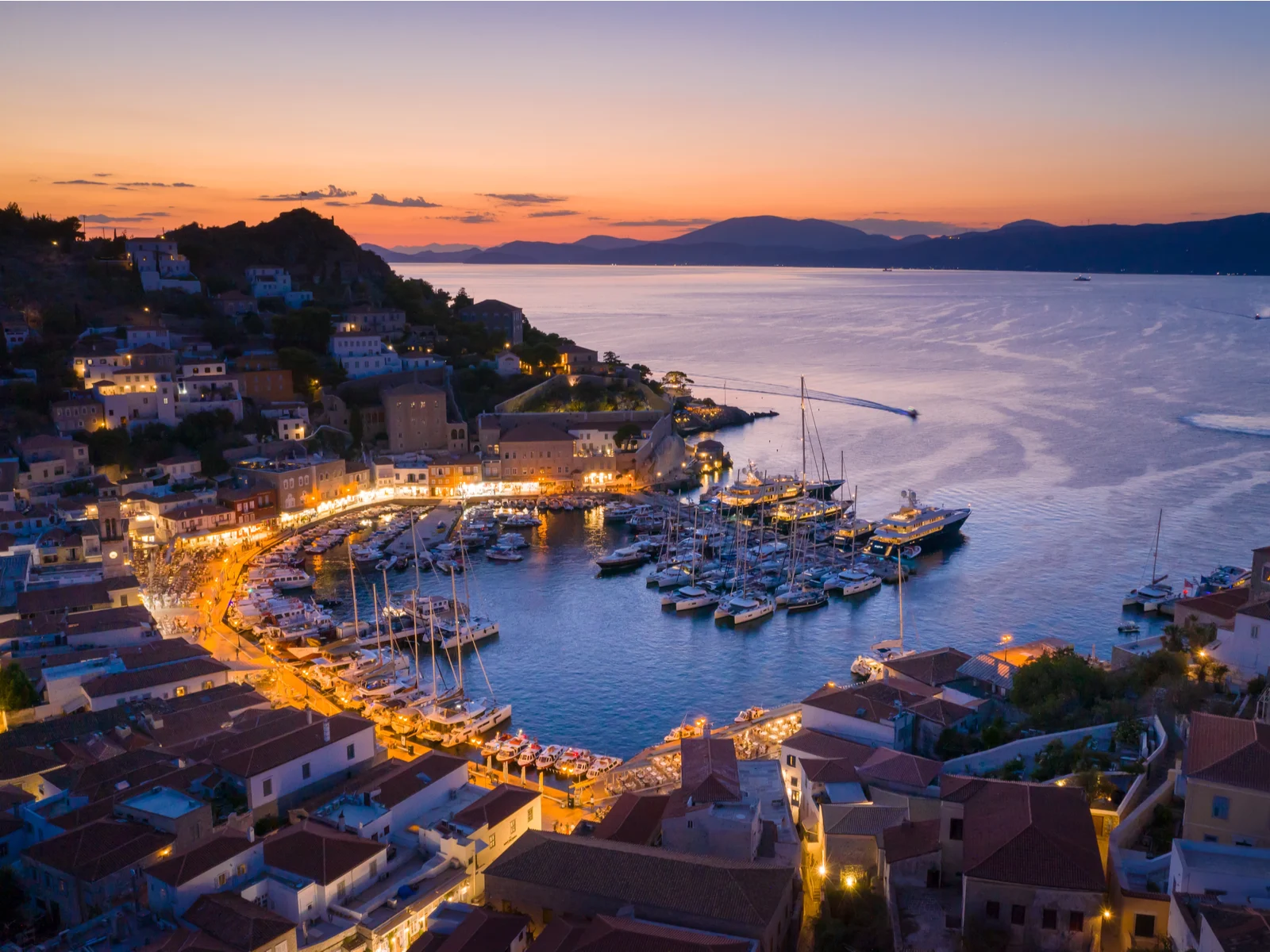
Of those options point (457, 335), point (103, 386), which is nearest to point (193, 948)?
point (103, 386)

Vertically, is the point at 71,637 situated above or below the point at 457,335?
below

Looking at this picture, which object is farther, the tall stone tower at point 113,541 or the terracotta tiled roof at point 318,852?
the tall stone tower at point 113,541

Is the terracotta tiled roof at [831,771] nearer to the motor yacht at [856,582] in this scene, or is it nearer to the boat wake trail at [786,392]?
the motor yacht at [856,582]

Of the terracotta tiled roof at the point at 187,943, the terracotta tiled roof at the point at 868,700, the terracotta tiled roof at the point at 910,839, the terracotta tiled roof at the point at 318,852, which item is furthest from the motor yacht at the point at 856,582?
the terracotta tiled roof at the point at 187,943

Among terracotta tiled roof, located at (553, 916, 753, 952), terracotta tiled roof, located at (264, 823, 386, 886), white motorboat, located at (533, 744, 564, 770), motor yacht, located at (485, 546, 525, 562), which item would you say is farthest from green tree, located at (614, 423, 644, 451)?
terracotta tiled roof, located at (553, 916, 753, 952)

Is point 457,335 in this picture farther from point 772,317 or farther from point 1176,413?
point 772,317

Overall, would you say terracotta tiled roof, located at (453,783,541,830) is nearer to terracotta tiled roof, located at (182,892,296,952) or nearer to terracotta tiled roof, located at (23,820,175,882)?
terracotta tiled roof, located at (182,892,296,952)

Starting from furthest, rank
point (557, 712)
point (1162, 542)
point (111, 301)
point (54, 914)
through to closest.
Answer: point (111, 301) → point (1162, 542) → point (557, 712) → point (54, 914)
